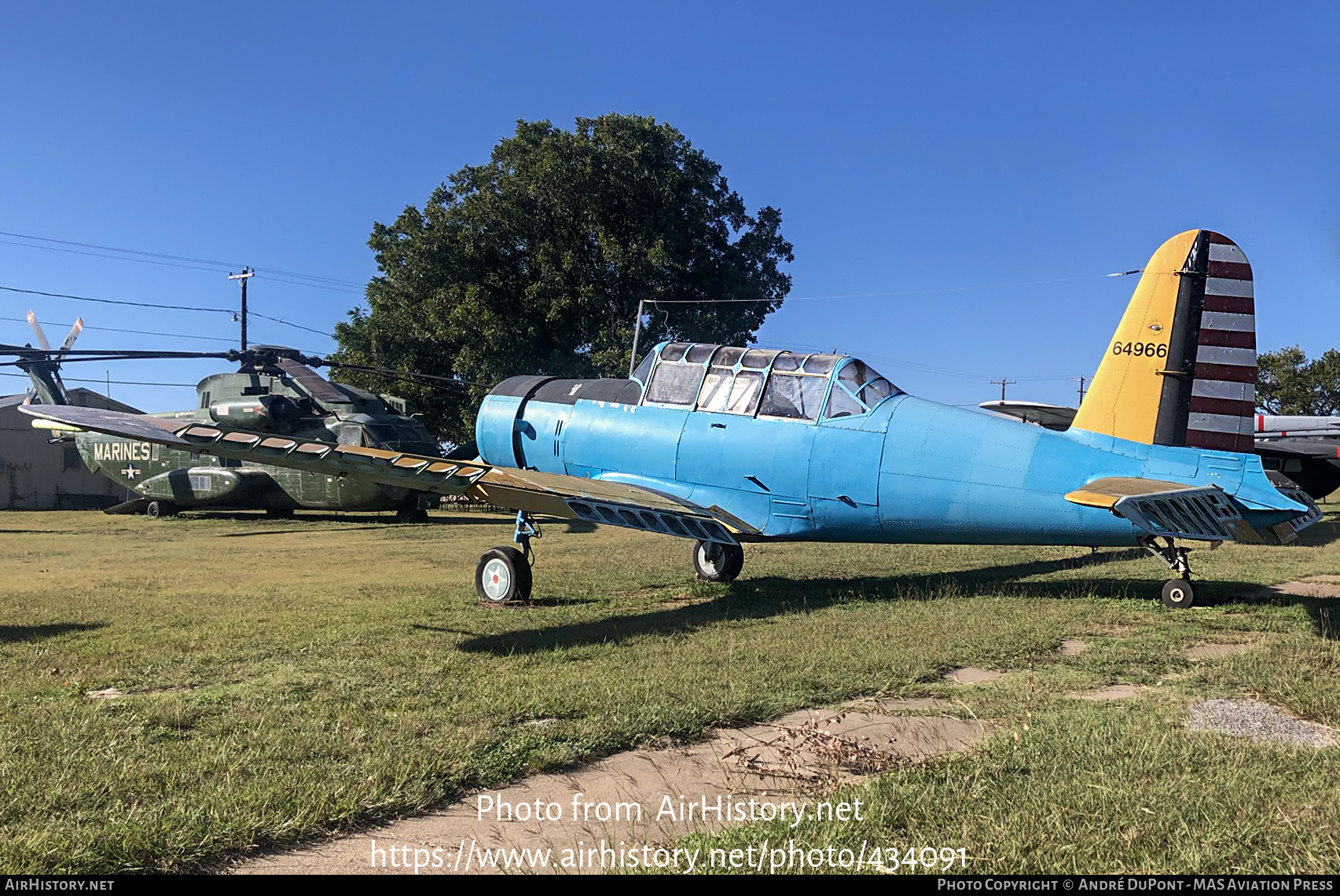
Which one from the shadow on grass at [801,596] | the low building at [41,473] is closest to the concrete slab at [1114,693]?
the shadow on grass at [801,596]

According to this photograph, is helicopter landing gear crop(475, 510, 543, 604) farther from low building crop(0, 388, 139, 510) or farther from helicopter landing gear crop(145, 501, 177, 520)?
low building crop(0, 388, 139, 510)

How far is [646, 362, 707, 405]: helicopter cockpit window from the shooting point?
11062 mm

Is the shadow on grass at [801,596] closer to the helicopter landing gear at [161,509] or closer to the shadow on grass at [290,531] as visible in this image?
the shadow on grass at [290,531]

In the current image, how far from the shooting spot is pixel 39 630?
7.87 metres

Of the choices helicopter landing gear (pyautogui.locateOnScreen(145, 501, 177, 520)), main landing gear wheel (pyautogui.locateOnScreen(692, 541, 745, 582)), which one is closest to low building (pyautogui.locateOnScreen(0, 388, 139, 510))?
helicopter landing gear (pyautogui.locateOnScreen(145, 501, 177, 520))

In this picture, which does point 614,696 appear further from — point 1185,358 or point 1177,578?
point 1185,358

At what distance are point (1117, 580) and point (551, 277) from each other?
76.9 feet

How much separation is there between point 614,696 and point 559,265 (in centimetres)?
2784

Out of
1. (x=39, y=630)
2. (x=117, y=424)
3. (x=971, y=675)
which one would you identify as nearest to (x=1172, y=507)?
(x=971, y=675)

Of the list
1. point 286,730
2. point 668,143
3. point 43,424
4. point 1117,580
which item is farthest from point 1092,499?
point 668,143

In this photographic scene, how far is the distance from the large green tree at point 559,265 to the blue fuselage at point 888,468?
18845 mm

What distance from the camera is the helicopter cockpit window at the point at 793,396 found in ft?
33.6

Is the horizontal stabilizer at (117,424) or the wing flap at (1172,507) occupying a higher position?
the horizontal stabilizer at (117,424)

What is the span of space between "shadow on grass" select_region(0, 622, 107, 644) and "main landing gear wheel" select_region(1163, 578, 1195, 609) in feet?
33.9
